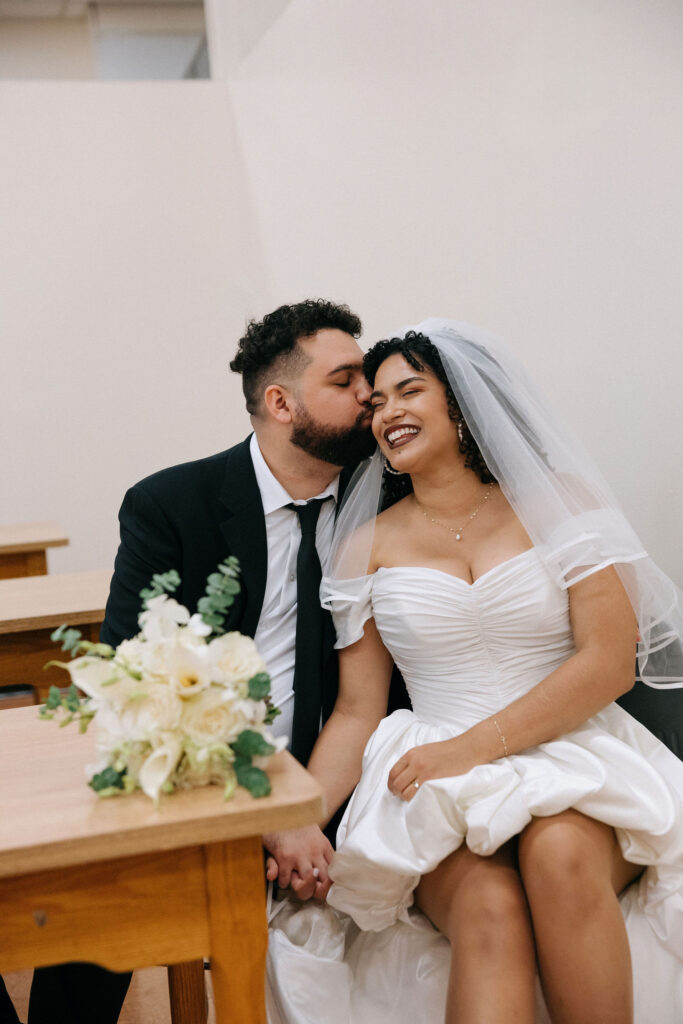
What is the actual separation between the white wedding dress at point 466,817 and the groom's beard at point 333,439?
332 mm

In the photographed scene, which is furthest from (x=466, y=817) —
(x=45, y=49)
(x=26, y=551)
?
(x=45, y=49)

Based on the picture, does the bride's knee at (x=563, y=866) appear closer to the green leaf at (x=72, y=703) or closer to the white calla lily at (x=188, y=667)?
the white calla lily at (x=188, y=667)

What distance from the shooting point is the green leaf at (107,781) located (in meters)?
1.23

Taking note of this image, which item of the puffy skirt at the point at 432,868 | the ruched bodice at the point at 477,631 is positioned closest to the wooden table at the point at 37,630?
the ruched bodice at the point at 477,631

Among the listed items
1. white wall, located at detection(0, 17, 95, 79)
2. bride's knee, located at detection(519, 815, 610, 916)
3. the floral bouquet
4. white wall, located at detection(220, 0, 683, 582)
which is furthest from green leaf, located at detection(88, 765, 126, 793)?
white wall, located at detection(0, 17, 95, 79)

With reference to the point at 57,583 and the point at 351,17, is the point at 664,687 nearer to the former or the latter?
the point at 57,583

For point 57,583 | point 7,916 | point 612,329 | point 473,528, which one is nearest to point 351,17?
point 612,329

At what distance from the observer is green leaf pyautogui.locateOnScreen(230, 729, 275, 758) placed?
4.03 feet

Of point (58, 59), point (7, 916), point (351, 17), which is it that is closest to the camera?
point (7, 916)

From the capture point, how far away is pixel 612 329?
276 cm

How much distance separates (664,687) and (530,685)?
0.23m

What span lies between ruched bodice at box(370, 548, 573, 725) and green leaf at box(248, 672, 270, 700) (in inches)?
24.7

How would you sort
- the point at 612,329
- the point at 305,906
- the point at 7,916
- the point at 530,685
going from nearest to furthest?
1. the point at 7,916
2. the point at 305,906
3. the point at 530,685
4. the point at 612,329

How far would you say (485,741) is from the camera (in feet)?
5.50
